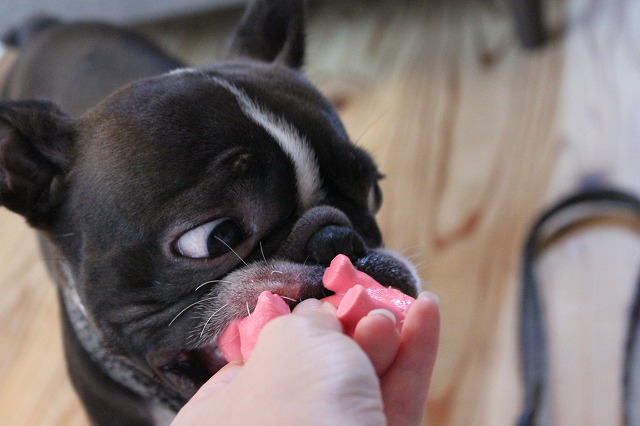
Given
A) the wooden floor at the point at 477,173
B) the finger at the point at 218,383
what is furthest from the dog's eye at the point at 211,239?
the wooden floor at the point at 477,173

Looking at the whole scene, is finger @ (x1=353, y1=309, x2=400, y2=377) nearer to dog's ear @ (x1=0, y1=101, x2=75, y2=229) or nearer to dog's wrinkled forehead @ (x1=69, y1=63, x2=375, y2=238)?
dog's wrinkled forehead @ (x1=69, y1=63, x2=375, y2=238)

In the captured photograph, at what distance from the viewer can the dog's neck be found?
1.31 meters

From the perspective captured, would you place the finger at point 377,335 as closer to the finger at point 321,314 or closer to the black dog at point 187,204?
the finger at point 321,314

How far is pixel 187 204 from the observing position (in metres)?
1.05

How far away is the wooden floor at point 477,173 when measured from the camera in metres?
1.88

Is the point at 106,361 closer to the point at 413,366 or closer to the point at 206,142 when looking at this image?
the point at 206,142

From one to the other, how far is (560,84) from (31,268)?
1.88 metres

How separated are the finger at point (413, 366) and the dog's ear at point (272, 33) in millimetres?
838

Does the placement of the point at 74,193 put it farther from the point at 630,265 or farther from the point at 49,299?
the point at 630,265

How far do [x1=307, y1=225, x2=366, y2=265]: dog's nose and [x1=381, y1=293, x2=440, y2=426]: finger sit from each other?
23cm

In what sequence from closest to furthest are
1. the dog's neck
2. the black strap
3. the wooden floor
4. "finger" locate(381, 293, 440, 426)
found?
"finger" locate(381, 293, 440, 426) → the dog's neck → the black strap → the wooden floor

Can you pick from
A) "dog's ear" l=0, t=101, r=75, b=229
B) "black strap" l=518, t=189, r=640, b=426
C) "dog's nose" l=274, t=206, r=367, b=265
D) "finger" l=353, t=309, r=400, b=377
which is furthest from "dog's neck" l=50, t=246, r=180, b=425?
"black strap" l=518, t=189, r=640, b=426

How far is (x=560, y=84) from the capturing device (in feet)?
8.61

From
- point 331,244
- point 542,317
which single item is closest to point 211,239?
point 331,244
